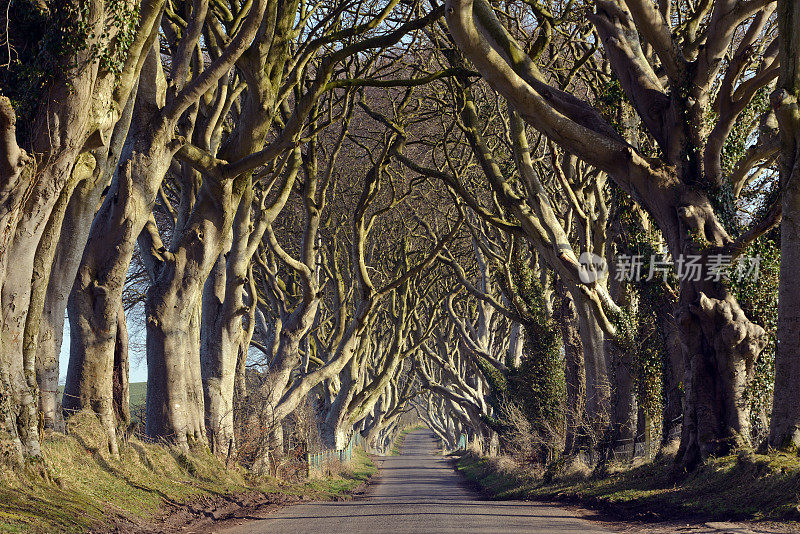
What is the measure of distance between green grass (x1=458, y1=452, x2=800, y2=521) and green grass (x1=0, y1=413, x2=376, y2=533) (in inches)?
230

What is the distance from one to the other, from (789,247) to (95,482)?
8308 millimetres

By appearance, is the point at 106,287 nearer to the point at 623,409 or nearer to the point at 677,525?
the point at 677,525

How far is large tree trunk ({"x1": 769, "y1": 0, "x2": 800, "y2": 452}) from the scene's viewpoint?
29.6 feet

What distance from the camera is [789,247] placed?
9.20m

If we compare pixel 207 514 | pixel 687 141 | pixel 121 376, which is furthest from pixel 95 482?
pixel 687 141

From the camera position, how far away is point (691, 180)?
1134 centimetres

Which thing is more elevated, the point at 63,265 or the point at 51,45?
the point at 51,45

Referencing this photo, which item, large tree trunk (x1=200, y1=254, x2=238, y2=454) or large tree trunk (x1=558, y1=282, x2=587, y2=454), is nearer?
large tree trunk (x1=200, y1=254, x2=238, y2=454)

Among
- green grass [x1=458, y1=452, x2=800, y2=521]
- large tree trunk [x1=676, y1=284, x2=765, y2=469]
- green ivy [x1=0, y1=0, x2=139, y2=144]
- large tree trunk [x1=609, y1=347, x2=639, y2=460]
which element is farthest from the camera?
large tree trunk [x1=609, y1=347, x2=639, y2=460]

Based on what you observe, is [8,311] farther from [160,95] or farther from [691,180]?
[691,180]

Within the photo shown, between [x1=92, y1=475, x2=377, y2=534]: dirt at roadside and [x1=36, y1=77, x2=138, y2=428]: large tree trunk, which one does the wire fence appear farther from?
[x1=36, y1=77, x2=138, y2=428]: large tree trunk

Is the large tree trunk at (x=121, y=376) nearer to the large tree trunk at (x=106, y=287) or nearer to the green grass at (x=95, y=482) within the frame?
the green grass at (x=95, y=482)

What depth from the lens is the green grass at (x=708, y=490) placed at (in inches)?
326

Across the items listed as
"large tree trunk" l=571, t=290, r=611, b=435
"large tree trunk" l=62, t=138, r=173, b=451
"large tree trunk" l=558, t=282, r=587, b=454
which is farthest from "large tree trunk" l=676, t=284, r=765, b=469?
"large tree trunk" l=62, t=138, r=173, b=451
